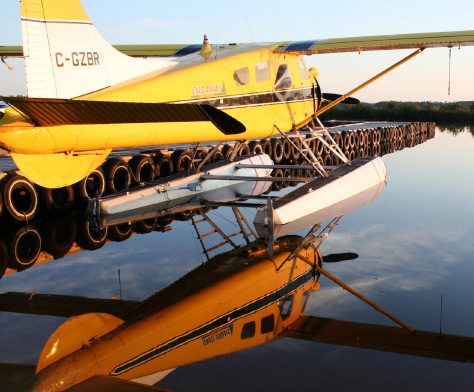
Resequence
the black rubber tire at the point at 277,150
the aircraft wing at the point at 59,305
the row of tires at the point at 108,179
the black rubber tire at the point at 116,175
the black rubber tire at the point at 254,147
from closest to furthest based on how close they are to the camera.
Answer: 1. the aircraft wing at the point at 59,305
2. the row of tires at the point at 108,179
3. the black rubber tire at the point at 116,175
4. the black rubber tire at the point at 254,147
5. the black rubber tire at the point at 277,150

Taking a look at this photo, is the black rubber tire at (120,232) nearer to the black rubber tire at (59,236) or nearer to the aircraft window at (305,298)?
the black rubber tire at (59,236)

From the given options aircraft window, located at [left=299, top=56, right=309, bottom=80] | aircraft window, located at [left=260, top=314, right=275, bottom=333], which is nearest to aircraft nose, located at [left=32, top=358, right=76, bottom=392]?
aircraft window, located at [left=260, top=314, right=275, bottom=333]

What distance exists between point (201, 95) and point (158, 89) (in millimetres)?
967

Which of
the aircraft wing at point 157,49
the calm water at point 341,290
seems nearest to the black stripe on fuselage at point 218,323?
the calm water at point 341,290

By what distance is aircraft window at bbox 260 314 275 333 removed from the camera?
5412mm

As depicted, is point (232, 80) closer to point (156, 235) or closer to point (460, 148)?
point (156, 235)

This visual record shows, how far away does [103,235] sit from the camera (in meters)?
9.55

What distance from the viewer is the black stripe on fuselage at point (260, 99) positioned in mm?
9150

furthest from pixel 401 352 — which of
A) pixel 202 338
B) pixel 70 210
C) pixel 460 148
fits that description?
pixel 460 148

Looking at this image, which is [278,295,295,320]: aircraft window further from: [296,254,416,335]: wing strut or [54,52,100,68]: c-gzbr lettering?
[54,52,100,68]: c-gzbr lettering

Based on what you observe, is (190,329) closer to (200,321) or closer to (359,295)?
(200,321)

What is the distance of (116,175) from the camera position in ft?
41.1

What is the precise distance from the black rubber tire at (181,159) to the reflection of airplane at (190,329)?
7490 mm

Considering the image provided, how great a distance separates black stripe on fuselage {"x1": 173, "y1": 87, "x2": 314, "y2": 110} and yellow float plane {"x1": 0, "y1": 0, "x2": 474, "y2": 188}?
0.02m
